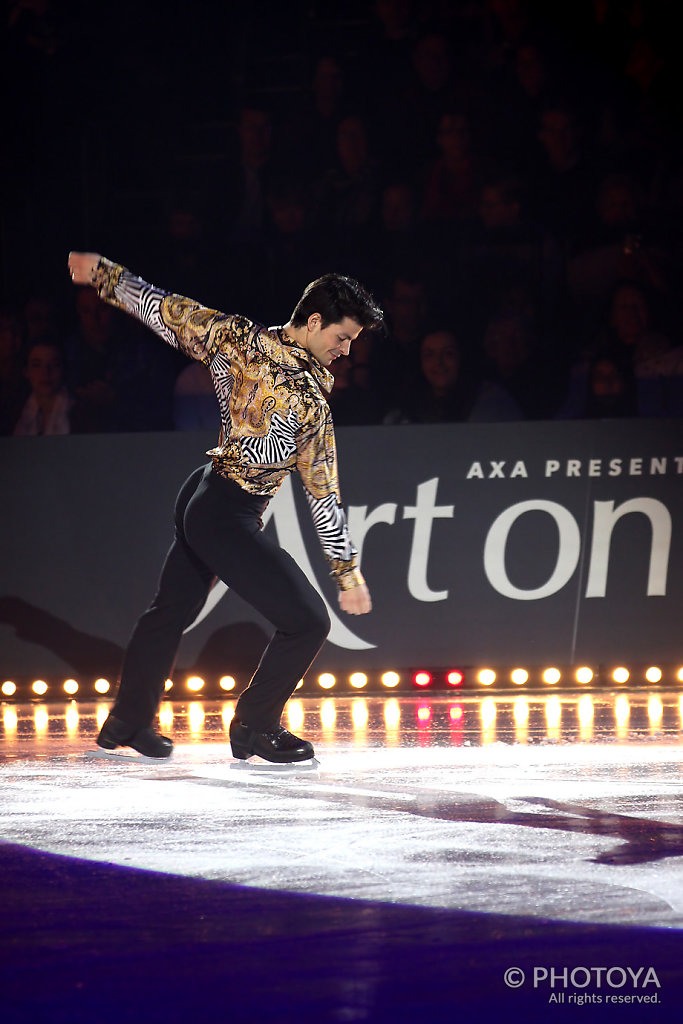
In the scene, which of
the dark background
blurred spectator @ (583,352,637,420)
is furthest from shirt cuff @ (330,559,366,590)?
blurred spectator @ (583,352,637,420)

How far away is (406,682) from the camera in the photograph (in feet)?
18.7

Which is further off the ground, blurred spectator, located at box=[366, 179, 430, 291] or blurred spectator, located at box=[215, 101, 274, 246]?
blurred spectator, located at box=[215, 101, 274, 246]

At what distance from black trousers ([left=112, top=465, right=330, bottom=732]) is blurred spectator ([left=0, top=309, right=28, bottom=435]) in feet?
9.97

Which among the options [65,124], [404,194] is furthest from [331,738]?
[65,124]

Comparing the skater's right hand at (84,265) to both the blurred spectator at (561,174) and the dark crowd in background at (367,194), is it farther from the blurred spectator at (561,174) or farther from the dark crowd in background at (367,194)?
the blurred spectator at (561,174)

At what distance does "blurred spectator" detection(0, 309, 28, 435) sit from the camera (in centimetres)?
661

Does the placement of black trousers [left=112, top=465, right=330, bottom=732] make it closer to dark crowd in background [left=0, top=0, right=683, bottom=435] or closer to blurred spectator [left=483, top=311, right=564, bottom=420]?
dark crowd in background [left=0, top=0, right=683, bottom=435]

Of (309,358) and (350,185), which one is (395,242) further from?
(309,358)

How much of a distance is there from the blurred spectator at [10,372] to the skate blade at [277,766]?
3311mm

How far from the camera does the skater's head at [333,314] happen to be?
3.72 m

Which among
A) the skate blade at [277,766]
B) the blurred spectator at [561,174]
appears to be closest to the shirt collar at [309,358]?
the skate blade at [277,766]

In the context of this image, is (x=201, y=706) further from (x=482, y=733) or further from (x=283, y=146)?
(x=283, y=146)

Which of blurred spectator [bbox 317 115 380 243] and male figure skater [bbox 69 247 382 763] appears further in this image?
blurred spectator [bbox 317 115 380 243]

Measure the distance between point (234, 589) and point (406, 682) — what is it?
217 cm
